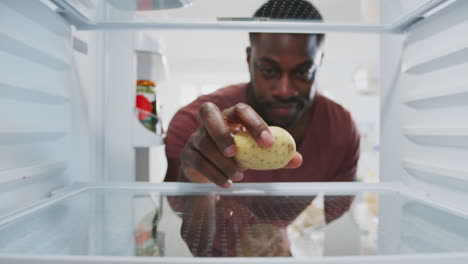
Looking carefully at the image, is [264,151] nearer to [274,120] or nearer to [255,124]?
[255,124]

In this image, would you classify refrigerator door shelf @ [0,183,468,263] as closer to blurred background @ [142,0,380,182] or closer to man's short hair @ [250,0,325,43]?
man's short hair @ [250,0,325,43]

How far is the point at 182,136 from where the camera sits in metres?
1.35

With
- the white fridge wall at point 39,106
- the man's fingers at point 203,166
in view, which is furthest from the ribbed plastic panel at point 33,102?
the man's fingers at point 203,166

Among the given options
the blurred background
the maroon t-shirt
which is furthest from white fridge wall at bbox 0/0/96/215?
the blurred background

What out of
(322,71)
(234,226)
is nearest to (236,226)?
(234,226)

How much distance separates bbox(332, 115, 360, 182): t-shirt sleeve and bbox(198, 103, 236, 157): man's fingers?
0.92 m

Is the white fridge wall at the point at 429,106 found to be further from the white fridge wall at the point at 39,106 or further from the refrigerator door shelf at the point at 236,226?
the white fridge wall at the point at 39,106

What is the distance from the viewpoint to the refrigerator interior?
0.48 metres

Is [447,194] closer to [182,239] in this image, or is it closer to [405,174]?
[405,174]

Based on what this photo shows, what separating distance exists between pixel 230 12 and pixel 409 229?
0.58 metres

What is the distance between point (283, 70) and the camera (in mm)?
1179

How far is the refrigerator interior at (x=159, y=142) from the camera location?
478 millimetres

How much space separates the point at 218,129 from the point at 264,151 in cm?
10

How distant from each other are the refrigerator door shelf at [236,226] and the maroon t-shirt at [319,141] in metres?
0.55
